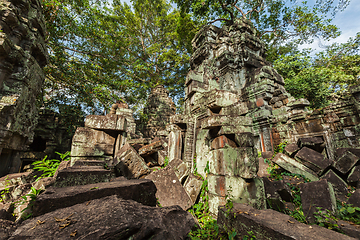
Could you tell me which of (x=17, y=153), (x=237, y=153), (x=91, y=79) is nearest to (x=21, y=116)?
(x=17, y=153)

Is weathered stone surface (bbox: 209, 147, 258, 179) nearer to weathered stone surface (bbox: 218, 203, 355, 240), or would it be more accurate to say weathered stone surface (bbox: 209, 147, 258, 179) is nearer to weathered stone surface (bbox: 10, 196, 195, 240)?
weathered stone surface (bbox: 218, 203, 355, 240)

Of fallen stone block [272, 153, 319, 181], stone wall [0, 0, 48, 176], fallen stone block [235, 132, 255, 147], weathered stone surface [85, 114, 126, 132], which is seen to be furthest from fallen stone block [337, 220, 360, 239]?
stone wall [0, 0, 48, 176]

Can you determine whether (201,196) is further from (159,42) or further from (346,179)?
(159,42)

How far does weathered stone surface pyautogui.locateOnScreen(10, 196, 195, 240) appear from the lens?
979 mm

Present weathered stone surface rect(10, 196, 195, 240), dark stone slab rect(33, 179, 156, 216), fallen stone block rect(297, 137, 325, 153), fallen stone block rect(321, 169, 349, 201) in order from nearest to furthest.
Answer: weathered stone surface rect(10, 196, 195, 240), dark stone slab rect(33, 179, 156, 216), fallen stone block rect(321, 169, 349, 201), fallen stone block rect(297, 137, 325, 153)

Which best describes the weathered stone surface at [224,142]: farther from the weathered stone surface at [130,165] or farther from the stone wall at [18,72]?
the stone wall at [18,72]

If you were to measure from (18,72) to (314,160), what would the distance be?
8.95 meters

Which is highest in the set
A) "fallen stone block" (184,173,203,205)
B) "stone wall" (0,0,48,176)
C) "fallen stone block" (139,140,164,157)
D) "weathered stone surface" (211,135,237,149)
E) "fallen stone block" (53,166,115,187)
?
"stone wall" (0,0,48,176)

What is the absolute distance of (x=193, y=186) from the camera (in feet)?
11.1

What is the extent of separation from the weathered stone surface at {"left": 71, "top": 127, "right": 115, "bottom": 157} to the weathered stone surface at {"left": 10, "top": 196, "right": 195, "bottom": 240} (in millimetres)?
2530

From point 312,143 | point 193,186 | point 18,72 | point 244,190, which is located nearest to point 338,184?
point 312,143

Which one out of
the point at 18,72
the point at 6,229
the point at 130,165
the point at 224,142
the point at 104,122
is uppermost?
the point at 18,72

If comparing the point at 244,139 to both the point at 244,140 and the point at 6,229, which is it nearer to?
the point at 244,140

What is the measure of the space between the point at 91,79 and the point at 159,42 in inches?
577
